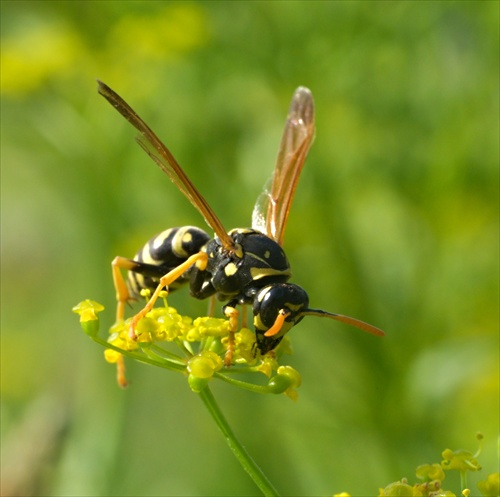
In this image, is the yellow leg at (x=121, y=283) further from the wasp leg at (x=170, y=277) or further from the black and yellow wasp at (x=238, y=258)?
the wasp leg at (x=170, y=277)

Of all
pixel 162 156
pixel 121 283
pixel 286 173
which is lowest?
pixel 121 283

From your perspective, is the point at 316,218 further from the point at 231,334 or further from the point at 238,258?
the point at 231,334

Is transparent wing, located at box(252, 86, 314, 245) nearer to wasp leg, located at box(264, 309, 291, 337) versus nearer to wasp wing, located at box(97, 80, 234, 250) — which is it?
wasp wing, located at box(97, 80, 234, 250)

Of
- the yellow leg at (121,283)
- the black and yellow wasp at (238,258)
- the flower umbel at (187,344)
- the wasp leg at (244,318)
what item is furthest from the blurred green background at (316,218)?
the flower umbel at (187,344)

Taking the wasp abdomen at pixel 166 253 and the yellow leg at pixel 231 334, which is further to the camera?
the wasp abdomen at pixel 166 253

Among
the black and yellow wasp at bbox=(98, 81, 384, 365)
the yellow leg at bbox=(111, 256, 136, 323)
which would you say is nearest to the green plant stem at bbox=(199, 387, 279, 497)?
the black and yellow wasp at bbox=(98, 81, 384, 365)

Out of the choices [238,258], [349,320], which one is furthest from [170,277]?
[349,320]
